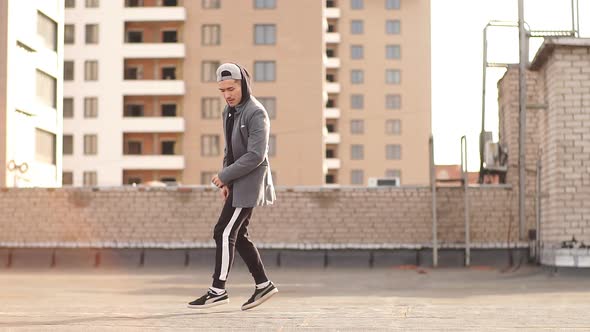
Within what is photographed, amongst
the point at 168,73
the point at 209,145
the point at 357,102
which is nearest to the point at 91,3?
the point at 168,73

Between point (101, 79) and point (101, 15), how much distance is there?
4017 mm

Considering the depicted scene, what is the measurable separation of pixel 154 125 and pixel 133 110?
7.74ft

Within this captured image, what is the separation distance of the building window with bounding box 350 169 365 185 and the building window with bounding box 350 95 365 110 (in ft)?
18.7

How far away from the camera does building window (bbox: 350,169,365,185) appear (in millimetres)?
91938

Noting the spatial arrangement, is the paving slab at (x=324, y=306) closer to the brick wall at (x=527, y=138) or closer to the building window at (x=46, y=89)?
the brick wall at (x=527, y=138)

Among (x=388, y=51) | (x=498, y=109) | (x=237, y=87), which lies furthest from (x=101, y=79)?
(x=237, y=87)

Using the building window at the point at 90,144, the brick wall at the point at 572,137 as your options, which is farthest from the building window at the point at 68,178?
the brick wall at the point at 572,137

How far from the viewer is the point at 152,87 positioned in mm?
66125

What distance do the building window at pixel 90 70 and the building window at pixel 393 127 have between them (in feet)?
108

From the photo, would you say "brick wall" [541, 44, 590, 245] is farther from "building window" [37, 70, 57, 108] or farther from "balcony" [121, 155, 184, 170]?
"balcony" [121, 155, 184, 170]

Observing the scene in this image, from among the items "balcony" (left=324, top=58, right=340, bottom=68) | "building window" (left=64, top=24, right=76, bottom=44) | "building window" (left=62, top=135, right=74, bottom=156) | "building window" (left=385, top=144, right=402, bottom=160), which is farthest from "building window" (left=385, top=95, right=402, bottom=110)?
"building window" (left=62, top=135, right=74, bottom=156)

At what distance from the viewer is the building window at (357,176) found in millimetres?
91938

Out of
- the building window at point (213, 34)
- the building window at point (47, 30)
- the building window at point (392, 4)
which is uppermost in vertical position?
the building window at point (392, 4)

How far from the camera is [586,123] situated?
53.5 ft
